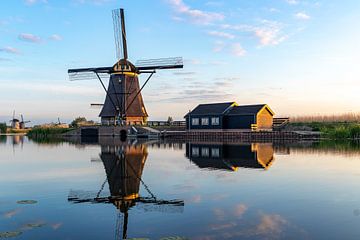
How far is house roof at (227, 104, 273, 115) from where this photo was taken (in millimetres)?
41791

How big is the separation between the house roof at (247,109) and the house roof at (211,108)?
794 mm

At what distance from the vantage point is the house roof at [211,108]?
1725 inches

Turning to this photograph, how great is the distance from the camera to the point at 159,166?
1648 cm

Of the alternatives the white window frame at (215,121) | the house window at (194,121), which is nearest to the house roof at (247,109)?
the white window frame at (215,121)

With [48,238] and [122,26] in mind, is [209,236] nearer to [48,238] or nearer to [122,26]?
[48,238]

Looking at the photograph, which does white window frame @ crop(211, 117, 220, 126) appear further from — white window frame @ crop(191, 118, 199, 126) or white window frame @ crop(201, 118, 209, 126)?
white window frame @ crop(191, 118, 199, 126)

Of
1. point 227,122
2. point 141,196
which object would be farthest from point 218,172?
point 227,122

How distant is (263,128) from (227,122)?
14.5ft

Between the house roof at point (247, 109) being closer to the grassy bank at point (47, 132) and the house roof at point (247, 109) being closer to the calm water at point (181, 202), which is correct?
the calm water at point (181, 202)

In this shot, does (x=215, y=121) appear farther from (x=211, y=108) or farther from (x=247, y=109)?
(x=247, y=109)

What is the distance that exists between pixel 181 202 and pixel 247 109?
3469 centimetres

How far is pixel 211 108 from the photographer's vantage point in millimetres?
45156

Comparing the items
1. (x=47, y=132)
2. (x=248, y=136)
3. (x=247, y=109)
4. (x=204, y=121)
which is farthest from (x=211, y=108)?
(x=47, y=132)

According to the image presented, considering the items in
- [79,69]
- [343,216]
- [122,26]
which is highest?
[122,26]
